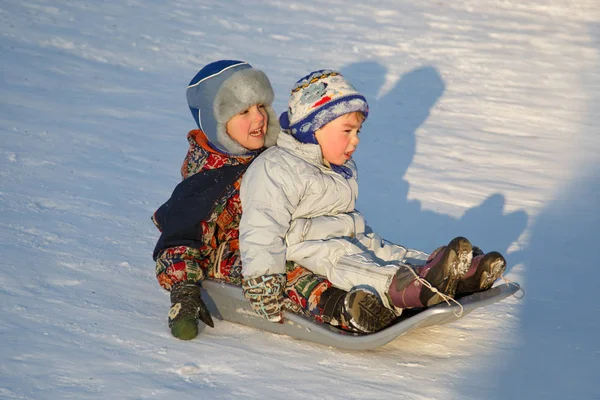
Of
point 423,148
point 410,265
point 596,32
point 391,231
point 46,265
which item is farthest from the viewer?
point 596,32

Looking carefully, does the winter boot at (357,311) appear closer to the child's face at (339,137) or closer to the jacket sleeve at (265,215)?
the jacket sleeve at (265,215)

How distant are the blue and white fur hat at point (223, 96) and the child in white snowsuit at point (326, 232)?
0.18 meters

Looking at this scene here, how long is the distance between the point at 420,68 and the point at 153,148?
10.2 feet

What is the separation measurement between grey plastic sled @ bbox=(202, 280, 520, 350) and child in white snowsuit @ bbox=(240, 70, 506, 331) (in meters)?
0.06

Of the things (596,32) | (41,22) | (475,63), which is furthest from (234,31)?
(596,32)

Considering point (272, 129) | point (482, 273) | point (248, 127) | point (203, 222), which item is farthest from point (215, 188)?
point (482, 273)

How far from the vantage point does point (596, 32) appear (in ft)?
29.1

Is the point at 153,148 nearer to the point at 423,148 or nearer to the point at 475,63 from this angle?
the point at 423,148

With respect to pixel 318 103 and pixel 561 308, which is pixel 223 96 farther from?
pixel 561 308

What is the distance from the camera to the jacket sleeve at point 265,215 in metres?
3.21

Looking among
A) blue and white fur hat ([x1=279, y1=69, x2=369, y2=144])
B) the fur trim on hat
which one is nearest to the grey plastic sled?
the fur trim on hat

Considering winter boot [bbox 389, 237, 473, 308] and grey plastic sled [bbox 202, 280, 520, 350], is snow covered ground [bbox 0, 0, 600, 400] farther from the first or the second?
winter boot [bbox 389, 237, 473, 308]

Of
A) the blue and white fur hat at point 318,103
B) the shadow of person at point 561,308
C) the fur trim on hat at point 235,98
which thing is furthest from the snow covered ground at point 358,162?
the blue and white fur hat at point 318,103

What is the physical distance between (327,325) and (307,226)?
41 centimetres
